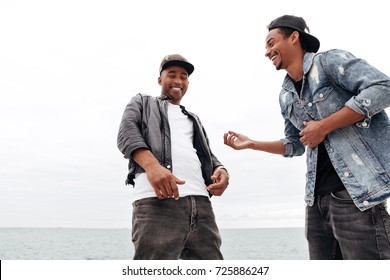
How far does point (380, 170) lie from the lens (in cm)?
302

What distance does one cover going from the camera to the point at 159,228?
3.46 m

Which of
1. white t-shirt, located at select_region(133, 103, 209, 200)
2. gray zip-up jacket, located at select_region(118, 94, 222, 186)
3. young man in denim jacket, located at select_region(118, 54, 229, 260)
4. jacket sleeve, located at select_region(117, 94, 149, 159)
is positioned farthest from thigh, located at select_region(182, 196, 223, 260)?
jacket sleeve, located at select_region(117, 94, 149, 159)

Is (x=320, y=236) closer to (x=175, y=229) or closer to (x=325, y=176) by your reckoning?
(x=325, y=176)

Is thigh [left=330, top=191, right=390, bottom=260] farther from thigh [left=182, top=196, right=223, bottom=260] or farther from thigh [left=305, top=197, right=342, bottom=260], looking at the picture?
thigh [left=182, top=196, right=223, bottom=260]

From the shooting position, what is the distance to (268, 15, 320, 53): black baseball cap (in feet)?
12.1

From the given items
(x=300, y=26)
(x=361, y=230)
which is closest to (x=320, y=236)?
(x=361, y=230)

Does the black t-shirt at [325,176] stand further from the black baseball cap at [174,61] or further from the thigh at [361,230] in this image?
the black baseball cap at [174,61]

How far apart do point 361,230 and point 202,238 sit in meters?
1.44

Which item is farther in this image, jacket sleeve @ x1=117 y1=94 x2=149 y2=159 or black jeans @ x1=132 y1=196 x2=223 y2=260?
jacket sleeve @ x1=117 y1=94 x2=149 y2=159

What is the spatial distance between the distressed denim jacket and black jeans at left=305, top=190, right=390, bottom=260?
9cm
